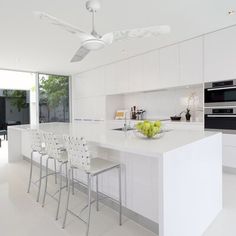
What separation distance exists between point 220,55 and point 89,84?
395cm

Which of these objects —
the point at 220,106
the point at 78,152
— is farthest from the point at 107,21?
the point at 220,106

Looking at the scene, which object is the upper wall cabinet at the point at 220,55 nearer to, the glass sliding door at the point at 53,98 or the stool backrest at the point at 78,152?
the stool backrest at the point at 78,152

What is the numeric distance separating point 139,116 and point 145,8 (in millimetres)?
3251

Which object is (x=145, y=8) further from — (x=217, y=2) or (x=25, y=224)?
(x=25, y=224)

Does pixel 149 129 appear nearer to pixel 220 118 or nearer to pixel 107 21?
pixel 107 21

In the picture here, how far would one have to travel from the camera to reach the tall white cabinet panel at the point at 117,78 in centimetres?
513

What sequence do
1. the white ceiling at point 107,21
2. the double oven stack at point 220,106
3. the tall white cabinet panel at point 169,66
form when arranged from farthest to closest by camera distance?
the tall white cabinet panel at point 169,66 → the double oven stack at point 220,106 → the white ceiling at point 107,21

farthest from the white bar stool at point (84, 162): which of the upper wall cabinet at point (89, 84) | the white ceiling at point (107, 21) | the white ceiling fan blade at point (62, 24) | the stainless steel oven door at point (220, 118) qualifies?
the upper wall cabinet at point (89, 84)

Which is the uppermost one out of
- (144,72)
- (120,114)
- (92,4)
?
(92,4)

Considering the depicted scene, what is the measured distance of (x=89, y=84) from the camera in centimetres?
632

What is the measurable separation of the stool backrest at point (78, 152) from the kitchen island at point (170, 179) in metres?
0.14

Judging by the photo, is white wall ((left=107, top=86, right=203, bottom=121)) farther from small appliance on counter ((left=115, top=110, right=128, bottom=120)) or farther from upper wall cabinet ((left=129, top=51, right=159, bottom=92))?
upper wall cabinet ((left=129, top=51, right=159, bottom=92))

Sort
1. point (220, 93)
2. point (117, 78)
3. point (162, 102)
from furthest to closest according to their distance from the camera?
point (117, 78)
point (162, 102)
point (220, 93)

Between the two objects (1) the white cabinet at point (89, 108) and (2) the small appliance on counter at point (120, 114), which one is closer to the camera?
(2) the small appliance on counter at point (120, 114)
